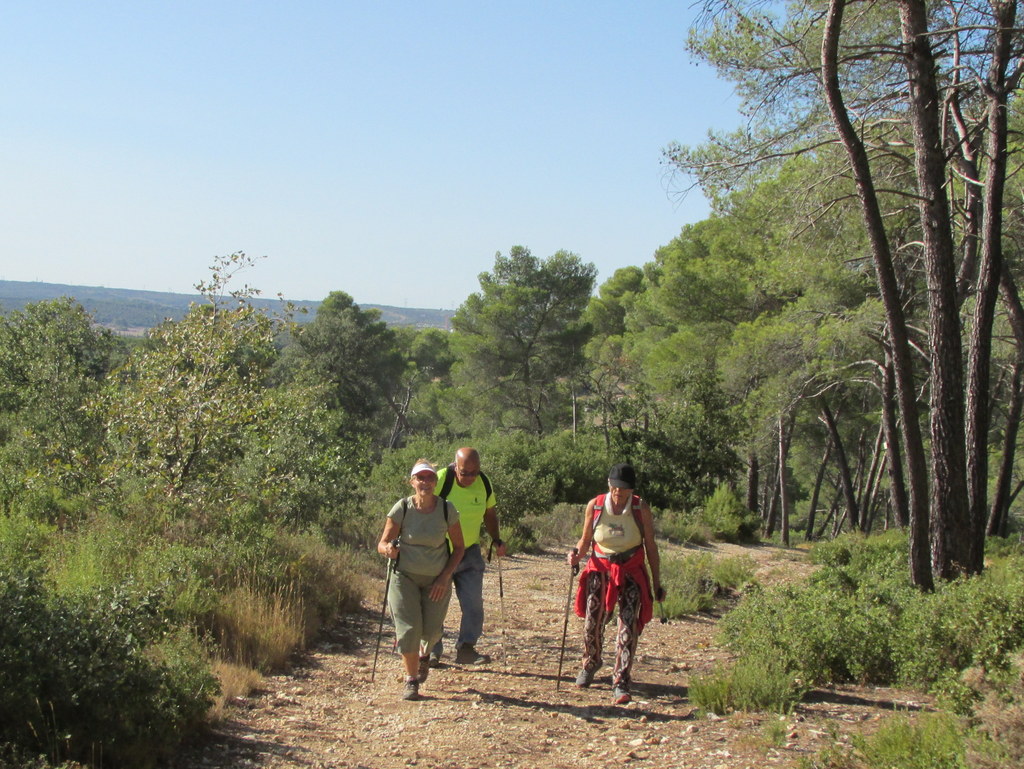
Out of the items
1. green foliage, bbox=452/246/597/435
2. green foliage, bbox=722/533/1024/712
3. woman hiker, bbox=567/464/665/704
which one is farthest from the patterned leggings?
green foliage, bbox=452/246/597/435

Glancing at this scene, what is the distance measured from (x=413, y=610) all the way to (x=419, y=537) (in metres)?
0.49

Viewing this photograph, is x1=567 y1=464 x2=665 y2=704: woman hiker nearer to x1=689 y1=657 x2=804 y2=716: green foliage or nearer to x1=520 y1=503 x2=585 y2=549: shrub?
x1=689 y1=657 x2=804 y2=716: green foliage

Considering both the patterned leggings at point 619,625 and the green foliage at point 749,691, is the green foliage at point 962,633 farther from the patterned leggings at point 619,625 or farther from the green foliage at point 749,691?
the patterned leggings at point 619,625

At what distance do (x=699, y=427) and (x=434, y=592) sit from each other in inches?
660

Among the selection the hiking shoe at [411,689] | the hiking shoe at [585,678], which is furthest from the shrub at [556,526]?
the hiking shoe at [411,689]

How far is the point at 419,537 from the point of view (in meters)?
6.21

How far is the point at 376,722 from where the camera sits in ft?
18.8

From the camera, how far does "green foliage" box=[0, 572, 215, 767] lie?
4324mm

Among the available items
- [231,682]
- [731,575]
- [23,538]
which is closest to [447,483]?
[231,682]

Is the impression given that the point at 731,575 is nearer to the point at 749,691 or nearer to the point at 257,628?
the point at 749,691

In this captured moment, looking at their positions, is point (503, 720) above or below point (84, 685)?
below

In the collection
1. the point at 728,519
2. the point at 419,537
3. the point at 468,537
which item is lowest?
the point at 728,519

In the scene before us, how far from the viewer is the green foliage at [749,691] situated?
5.88 m

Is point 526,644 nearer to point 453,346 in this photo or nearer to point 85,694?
point 85,694
